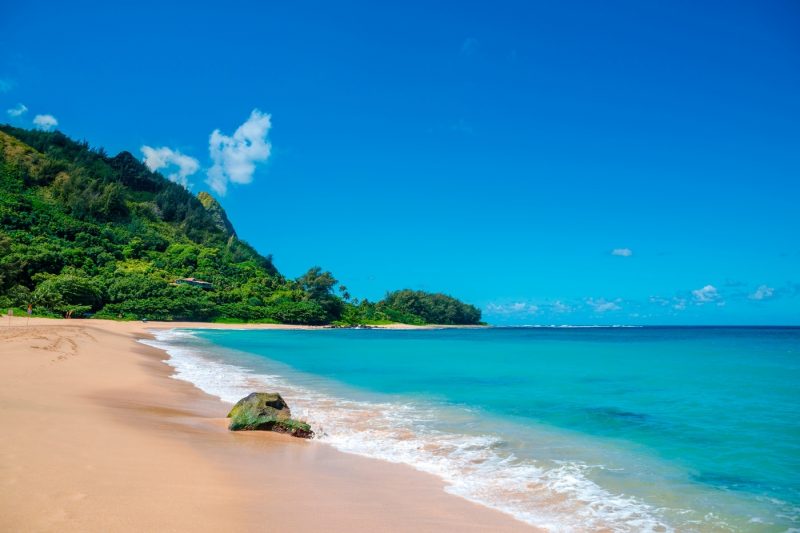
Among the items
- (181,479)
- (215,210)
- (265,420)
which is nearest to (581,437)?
(265,420)

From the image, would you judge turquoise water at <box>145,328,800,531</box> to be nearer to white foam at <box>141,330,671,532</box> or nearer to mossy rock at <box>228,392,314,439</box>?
white foam at <box>141,330,671,532</box>

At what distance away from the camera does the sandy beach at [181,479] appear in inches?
184

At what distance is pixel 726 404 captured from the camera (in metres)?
15.6

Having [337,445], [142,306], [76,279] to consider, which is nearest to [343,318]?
[142,306]

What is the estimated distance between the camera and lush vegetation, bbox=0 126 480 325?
6194 centimetres

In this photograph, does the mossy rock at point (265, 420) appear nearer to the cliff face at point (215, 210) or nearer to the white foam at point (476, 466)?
the white foam at point (476, 466)

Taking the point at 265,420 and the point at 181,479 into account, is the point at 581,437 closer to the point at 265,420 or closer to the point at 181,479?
the point at 265,420

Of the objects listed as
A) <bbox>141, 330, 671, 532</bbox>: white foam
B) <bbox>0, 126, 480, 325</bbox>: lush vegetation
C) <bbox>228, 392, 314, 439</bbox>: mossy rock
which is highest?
<bbox>0, 126, 480, 325</bbox>: lush vegetation

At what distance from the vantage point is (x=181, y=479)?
6.02 m

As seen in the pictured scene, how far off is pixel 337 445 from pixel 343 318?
336 feet

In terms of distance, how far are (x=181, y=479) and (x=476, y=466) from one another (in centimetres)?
462

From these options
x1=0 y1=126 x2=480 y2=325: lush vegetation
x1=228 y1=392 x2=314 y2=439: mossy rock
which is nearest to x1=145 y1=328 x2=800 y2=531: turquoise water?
x1=228 y1=392 x2=314 y2=439: mossy rock

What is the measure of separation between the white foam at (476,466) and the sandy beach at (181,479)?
1.53ft

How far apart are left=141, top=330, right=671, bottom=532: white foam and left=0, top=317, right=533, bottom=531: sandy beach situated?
0.47 meters
